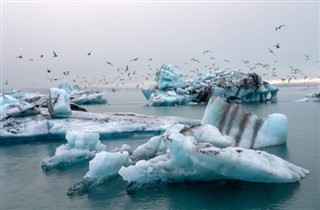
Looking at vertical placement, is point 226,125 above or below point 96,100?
above

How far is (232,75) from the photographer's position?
57.7 m

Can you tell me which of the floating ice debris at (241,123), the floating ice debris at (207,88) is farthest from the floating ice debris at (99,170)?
the floating ice debris at (207,88)

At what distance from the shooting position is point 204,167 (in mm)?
13141

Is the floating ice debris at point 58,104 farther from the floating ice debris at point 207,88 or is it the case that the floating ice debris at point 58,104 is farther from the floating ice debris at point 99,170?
the floating ice debris at point 207,88

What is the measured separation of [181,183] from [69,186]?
13.0ft

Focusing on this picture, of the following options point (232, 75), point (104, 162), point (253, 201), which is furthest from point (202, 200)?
point (232, 75)

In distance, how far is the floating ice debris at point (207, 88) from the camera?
54.8 m

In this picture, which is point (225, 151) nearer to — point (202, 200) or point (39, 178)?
point (202, 200)

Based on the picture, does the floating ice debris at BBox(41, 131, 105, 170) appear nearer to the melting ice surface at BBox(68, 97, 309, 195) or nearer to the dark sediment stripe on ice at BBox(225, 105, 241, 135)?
the melting ice surface at BBox(68, 97, 309, 195)

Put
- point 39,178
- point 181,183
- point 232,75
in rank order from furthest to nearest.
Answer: point 232,75 < point 39,178 < point 181,183

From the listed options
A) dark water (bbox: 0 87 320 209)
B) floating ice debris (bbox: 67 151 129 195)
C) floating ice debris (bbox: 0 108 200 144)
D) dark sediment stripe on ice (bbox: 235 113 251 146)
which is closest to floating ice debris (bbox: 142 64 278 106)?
floating ice debris (bbox: 0 108 200 144)

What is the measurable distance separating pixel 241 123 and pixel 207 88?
3737 centimetres

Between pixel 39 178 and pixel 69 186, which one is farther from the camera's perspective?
pixel 39 178

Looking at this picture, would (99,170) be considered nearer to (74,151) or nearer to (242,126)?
(74,151)
